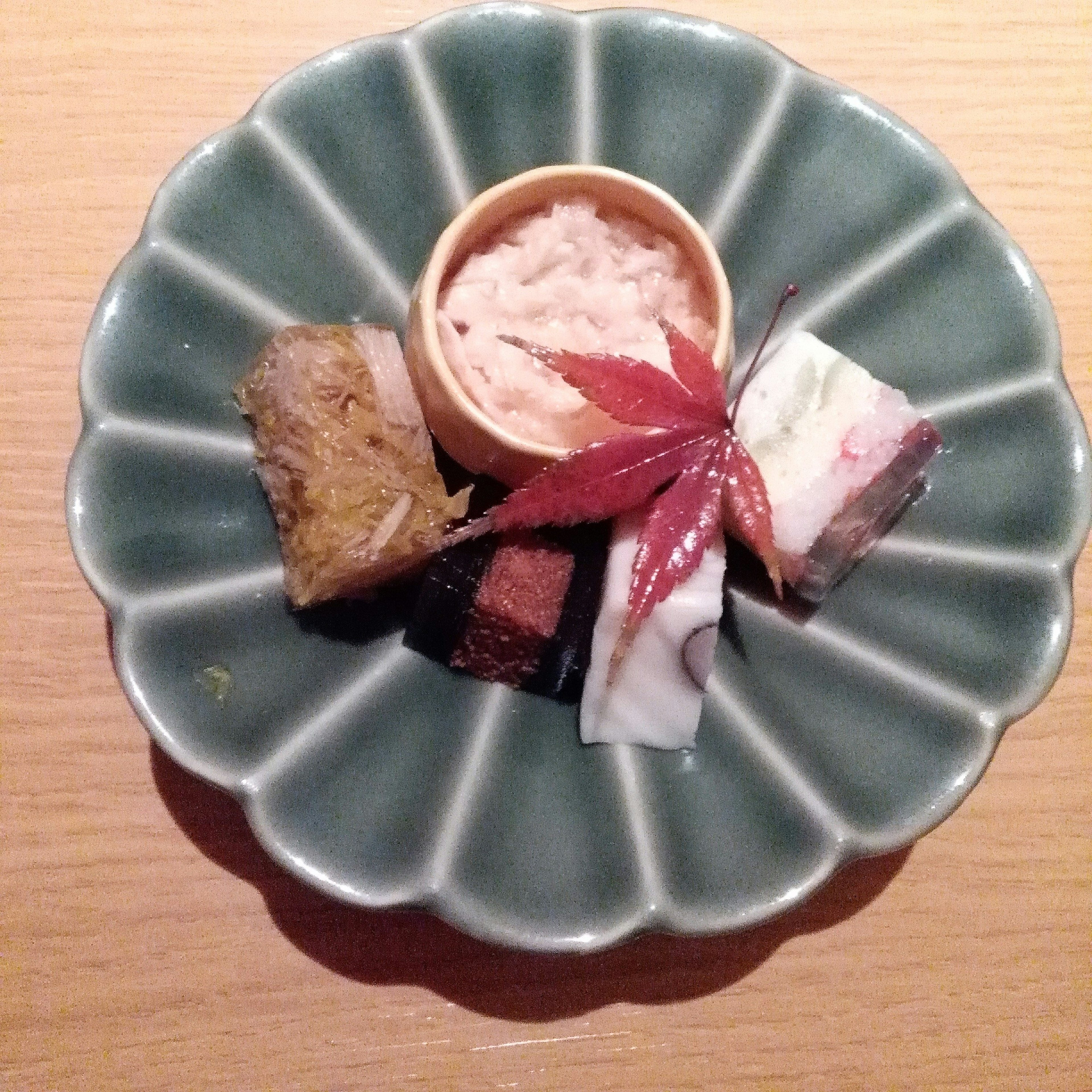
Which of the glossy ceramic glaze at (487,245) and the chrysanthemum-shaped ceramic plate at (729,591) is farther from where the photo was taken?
→ the glossy ceramic glaze at (487,245)

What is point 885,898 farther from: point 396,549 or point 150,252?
point 150,252

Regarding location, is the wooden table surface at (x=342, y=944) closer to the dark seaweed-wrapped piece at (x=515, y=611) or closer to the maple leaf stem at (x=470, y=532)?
the dark seaweed-wrapped piece at (x=515, y=611)

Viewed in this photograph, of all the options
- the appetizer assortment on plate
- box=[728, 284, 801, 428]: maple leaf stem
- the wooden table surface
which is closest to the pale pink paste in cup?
the appetizer assortment on plate

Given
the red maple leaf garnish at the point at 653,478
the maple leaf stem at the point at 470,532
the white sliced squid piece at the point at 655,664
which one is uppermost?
the red maple leaf garnish at the point at 653,478

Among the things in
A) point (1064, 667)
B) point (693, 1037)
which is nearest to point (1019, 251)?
point (1064, 667)

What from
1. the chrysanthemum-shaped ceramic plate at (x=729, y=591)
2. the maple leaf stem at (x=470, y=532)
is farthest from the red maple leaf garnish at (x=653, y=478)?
the chrysanthemum-shaped ceramic plate at (x=729, y=591)

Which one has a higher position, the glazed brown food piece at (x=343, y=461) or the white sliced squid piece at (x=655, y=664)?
the glazed brown food piece at (x=343, y=461)
